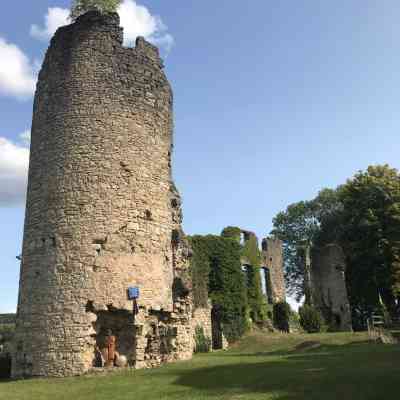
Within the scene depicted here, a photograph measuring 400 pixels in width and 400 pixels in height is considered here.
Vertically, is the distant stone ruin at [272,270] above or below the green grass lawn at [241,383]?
above

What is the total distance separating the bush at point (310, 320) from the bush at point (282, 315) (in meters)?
1.10

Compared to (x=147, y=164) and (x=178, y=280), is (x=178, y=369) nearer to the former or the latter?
(x=178, y=280)

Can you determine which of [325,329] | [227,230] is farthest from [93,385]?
[325,329]

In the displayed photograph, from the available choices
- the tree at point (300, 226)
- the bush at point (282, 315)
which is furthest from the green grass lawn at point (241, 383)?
the tree at point (300, 226)

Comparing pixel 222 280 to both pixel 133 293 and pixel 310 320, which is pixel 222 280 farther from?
pixel 133 293

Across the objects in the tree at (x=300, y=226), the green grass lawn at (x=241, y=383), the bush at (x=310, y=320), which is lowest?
the green grass lawn at (x=241, y=383)

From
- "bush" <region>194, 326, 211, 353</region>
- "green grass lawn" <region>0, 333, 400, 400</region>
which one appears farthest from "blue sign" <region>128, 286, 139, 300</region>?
"bush" <region>194, 326, 211, 353</region>

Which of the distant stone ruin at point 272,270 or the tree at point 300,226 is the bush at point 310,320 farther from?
the tree at point 300,226

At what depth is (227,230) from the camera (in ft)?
86.8

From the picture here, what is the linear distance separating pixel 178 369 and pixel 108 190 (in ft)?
16.6

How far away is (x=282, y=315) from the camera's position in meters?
28.2

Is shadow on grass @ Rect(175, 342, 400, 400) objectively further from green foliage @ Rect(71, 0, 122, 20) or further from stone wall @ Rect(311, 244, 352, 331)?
stone wall @ Rect(311, 244, 352, 331)

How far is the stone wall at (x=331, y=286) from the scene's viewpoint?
32463 millimetres

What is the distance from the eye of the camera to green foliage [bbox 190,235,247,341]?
75.3 feet
